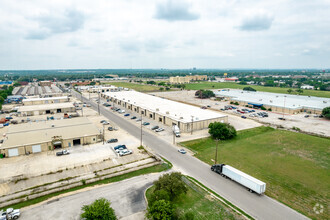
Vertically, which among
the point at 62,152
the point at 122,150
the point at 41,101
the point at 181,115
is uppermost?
the point at 181,115

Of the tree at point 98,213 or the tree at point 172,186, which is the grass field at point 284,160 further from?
the tree at point 98,213

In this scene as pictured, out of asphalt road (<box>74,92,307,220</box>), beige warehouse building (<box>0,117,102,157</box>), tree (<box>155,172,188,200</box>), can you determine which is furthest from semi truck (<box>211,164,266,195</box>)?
beige warehouse building (<box>0,117,102,157</box>)

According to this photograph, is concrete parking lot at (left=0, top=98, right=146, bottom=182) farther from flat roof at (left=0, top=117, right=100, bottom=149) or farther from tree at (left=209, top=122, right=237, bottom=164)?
tree at (left=209, top=122, right=237, bottom=164)

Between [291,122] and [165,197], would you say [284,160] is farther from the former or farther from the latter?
[291,122]

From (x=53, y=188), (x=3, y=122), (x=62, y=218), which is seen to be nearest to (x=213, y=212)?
(x=62, y=218)

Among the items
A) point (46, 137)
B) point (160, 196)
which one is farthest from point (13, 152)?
point (160, 196)

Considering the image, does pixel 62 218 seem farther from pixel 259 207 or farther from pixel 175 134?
pixel 175 134

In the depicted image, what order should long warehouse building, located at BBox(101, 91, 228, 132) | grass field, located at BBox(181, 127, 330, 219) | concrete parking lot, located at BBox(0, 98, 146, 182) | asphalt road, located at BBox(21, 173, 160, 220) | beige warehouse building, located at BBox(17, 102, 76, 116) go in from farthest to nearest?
beige warehouse building, located at BBox(17, 102, 76, 116)
long warehouse building, located at BBox(101, 91, 228, 132)
concrete parking lot, located at BBox(0, 98, 146, 182)
grass field, located at BBox(181, 127, 330, 219)
asphalt road, located at BBox(21, 173, 160, 220)

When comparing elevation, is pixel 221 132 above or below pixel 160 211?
above
